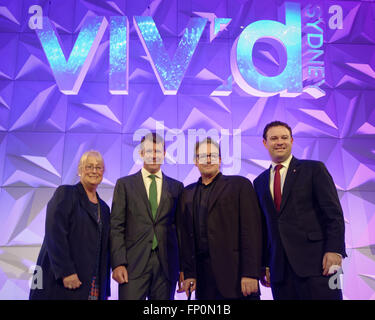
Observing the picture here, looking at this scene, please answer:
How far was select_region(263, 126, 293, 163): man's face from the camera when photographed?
301 cm

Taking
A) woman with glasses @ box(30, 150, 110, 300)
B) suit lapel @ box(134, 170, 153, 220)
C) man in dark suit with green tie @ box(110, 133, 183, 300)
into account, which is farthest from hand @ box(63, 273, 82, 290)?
suit lapel @ box(134, 170, 153, 220)

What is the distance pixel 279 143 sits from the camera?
3.02 meters

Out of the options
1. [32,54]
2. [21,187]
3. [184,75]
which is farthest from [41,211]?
[184,75]

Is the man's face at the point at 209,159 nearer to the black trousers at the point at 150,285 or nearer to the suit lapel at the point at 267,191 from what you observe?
the suit lapel at the point at 267,191

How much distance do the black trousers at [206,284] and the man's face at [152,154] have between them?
2.58 feet

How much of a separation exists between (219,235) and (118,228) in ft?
2.45

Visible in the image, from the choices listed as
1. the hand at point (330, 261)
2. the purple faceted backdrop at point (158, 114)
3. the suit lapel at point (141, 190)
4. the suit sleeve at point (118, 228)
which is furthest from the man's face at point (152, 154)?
the purple faceted backdrop at point (158, 114)

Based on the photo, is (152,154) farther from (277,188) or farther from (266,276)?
(266,276)

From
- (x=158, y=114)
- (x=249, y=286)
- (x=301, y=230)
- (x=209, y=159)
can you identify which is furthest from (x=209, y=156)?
(x=158, y=114)

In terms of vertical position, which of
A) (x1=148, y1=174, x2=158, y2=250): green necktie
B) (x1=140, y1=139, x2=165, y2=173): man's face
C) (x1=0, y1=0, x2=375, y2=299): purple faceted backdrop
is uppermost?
(x1=0, y1=0, x2=375, y2=299): purple faceted backdrop

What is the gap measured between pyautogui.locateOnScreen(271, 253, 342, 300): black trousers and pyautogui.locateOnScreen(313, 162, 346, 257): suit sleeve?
235 millimetres

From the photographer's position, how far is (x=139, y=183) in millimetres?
3076

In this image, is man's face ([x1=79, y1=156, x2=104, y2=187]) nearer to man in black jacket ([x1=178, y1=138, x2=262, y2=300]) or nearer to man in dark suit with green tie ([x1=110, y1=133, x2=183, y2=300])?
man in dark suit with green tie ([x1=110, y1=133, x2=183, y2=300])
